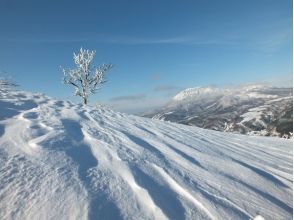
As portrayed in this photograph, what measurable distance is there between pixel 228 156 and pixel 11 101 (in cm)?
546

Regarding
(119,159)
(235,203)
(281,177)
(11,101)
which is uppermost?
(11,101)

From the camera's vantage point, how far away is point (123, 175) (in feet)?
14.3

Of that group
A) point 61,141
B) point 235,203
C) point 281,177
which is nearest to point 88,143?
point 61,141

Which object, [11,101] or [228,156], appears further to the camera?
A: [11,101]

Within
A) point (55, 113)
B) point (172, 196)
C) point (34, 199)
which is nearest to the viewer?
point (34, 199)

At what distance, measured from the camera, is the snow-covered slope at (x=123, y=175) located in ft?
11.5

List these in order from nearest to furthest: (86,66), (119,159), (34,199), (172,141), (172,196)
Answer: (34,199)
(172,196)
(119,159)
(172,141)
(86,66)

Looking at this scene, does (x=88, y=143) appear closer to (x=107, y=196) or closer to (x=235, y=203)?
(x=107, y=196)

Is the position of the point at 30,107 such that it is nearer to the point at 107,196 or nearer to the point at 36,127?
the point at 36,127

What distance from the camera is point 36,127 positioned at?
593cm

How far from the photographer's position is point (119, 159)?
16.2 feet

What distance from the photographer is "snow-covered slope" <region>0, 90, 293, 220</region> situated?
351 centimetres

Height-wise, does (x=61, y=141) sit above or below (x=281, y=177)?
above

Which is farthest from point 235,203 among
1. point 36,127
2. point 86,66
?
point 86,66
